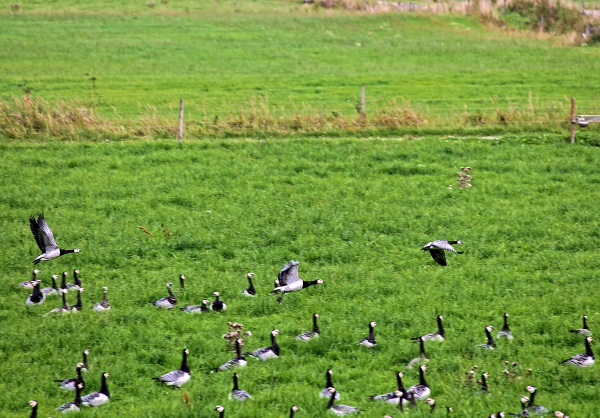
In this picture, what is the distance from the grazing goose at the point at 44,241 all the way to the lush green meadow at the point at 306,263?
2.18 feet

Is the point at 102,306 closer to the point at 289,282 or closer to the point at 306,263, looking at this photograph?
the point at 289,282

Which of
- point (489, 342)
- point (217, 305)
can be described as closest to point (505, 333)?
point (489, 342)

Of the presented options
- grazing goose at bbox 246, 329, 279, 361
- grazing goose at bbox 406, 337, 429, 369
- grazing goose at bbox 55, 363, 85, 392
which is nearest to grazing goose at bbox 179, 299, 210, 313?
grazing goose at bbox 246, 329, 279, 361

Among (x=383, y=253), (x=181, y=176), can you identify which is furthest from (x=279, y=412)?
(x=181, y=176)

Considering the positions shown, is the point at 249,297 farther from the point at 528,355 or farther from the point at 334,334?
the point at 528,355

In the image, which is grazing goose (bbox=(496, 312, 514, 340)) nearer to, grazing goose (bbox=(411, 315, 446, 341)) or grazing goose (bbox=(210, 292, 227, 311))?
grazing goose (bbox=(411, 315, 446, 341))

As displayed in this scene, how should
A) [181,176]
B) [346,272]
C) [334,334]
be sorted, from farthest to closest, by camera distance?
[181,176]
[346,272]
[334,334]

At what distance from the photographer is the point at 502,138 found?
69.2 ft

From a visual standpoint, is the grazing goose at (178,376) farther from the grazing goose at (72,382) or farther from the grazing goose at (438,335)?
the grazing goose at (438,335)

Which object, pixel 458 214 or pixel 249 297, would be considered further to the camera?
pixel 458 214

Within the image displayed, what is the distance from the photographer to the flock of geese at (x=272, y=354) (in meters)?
7.62

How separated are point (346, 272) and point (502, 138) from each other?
36.1 ft

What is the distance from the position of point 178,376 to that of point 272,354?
4.23 ft

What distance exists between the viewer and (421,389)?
7945mm
